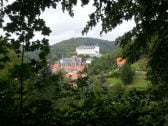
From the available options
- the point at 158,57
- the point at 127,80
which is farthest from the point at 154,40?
the point at 127,80

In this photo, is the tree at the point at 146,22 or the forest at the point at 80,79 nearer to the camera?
the forest at the point at 80,79

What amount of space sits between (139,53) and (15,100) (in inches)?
80.4

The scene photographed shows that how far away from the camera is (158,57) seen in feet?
17.5

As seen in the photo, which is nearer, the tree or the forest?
the forest

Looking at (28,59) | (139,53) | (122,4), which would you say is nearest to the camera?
(28,59)

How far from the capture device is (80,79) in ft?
15.5

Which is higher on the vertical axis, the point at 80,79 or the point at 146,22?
the point at 146,22

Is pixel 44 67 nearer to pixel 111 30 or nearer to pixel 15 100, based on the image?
pixel 15 100

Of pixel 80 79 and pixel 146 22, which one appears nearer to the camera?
pixel 80 79

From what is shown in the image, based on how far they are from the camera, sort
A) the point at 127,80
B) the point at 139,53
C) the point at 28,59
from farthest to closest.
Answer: the point at 127,80 < the point at 139,53 < the point at 28,59

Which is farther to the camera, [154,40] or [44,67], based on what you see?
[154,40]

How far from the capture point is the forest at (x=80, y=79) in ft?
13.8

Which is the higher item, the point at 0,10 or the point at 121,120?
the point at 0,10

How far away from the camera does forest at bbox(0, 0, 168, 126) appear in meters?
4.21
